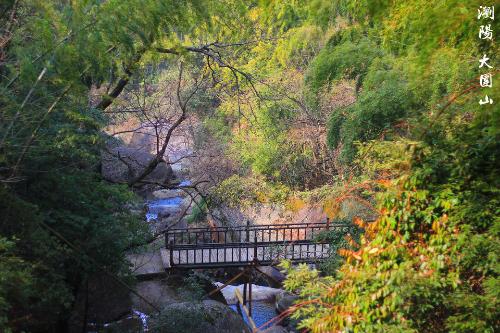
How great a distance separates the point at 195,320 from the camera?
227 inches

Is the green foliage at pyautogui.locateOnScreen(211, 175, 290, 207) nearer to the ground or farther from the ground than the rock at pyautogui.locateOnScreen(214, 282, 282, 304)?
farther from the ground

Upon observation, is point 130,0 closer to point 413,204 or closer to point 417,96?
point 413,204

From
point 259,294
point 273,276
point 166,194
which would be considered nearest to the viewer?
point 259,294

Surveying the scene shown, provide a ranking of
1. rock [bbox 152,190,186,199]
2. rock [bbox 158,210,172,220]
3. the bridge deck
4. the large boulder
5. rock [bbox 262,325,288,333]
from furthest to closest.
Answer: rock [bbox 152,190,186,199] < rock [bbox 158,210,172,220] < the large boulder < the bridge deck < rock [bbox 262,325,288,333]

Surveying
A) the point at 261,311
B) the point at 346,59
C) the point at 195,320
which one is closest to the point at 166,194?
the point at 261,311

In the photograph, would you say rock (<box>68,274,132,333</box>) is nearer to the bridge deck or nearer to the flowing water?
the bridge deck

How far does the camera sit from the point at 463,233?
285 centimetres

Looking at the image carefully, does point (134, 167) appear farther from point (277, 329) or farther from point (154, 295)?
point (277, 329)

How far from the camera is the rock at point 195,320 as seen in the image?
223 inches

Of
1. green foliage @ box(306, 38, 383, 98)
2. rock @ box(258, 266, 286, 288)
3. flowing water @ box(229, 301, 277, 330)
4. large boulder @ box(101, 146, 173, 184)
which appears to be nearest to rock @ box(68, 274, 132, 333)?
flowing water @ box(229, 301, 277, 330)

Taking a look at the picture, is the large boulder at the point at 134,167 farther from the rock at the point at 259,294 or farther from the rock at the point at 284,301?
the rock at the point at 284,301

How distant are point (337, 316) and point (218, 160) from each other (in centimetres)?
1090

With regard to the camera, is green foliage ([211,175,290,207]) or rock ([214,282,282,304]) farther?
green foliage ([211,175,290,207])

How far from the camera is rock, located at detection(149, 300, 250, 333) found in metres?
5.66
